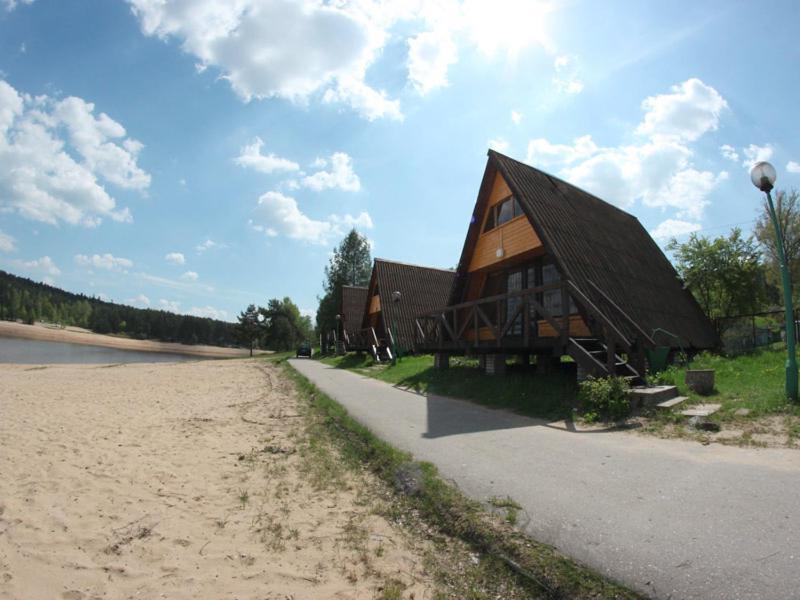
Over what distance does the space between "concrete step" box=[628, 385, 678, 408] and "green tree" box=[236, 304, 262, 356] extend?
264ft

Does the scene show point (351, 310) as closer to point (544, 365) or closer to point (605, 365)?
point (544, 365)

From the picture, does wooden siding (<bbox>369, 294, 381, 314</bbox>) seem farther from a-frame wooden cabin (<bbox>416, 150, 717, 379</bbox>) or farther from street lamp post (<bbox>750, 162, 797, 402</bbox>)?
street lamp post (<bbox>750, 162, 797, 402</bbox>)

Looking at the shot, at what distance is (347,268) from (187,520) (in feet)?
166

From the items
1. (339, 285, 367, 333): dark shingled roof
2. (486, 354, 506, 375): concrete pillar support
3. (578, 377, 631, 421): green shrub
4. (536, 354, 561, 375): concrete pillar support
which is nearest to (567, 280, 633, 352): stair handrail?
(578, 377, 631, 421): green shrub

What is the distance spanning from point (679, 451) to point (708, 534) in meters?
2.35

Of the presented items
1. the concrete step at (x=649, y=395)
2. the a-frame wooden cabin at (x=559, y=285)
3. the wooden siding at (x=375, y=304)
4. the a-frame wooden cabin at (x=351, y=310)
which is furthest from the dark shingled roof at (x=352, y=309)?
the concrete step at (x=649, y=395)

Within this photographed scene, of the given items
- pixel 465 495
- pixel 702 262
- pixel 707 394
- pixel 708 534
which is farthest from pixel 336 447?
pixel 702 262

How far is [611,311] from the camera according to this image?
9.80 m

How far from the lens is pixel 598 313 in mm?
8227

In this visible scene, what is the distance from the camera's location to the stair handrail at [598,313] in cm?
800

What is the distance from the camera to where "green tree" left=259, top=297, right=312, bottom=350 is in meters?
81.2

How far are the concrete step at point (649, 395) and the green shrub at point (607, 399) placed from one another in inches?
3.8

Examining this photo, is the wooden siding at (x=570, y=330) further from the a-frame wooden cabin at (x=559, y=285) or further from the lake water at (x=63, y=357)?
the lake water at (x=63, y=357)

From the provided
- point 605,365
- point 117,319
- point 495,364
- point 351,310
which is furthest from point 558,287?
point 117,319
